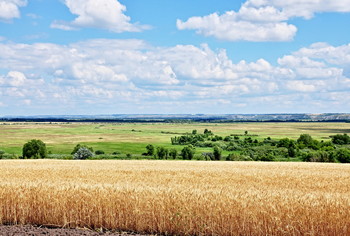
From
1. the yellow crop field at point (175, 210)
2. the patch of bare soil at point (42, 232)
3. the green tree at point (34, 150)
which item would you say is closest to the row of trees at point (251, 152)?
the green tree at point (34, 150)

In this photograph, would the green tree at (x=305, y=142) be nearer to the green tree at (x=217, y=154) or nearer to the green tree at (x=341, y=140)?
the green tree at (x=341, y=140)

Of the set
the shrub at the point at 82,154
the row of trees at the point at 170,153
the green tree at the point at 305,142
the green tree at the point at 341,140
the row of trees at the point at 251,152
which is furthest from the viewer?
the green tree at the point at 341,140

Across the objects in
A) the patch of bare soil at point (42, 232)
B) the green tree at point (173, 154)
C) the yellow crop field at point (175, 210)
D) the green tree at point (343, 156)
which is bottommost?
the green tree at point (173, 154)

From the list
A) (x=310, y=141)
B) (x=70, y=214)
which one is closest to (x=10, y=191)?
(x=70, y=214)

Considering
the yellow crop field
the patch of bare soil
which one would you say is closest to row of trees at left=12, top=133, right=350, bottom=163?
the yellow crop field

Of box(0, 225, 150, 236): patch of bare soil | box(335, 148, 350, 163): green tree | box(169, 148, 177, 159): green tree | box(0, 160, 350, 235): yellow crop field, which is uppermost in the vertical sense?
box(0, 160, 350, 235): yellow crop field

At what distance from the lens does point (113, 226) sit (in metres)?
12.9

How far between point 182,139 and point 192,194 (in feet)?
408

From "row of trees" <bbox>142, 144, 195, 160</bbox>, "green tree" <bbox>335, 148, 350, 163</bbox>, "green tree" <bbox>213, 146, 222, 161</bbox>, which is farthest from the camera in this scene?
"row of trees" <bbox>142, 144, 195, 160</bbox>

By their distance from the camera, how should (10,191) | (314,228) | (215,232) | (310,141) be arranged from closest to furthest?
(314,228), (215,232), (10,191), (310,141)

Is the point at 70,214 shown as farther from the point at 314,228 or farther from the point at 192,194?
the point at 314,228

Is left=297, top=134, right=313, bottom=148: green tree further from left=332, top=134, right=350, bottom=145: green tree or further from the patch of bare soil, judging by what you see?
the patch of bare soil

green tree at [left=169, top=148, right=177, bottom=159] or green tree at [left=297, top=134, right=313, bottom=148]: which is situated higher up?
green tree at [left=297, top=134, right=313, bottom=148]

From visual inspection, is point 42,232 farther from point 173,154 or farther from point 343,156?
point 173,154
